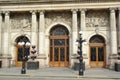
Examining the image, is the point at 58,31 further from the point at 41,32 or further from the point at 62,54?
the point at 62,54

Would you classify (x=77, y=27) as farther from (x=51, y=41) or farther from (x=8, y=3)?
(x=8, y=3)

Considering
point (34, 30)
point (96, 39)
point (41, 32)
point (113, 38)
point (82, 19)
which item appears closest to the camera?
point (113, 38)

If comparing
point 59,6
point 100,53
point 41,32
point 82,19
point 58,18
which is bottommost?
point 100,53

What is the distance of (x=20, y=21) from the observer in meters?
37.4

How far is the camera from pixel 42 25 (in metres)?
35.6

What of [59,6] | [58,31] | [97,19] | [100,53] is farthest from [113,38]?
[59,6]

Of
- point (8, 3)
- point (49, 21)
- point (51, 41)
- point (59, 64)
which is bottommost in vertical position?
point (59, 64)

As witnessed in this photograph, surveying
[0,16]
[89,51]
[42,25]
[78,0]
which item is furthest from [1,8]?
[89,51]

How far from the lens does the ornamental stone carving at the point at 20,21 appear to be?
37156mm

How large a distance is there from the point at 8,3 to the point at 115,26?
14181mm

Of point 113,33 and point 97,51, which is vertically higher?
point 113,33

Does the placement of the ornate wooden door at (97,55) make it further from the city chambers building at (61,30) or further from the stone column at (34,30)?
the stone column at (34,30)

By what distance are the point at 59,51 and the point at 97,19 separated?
21.8ft

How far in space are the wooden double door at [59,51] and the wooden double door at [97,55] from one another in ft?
10.9
